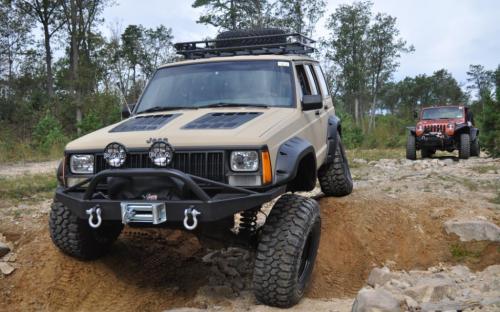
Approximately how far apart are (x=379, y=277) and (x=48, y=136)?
1691 centimetres

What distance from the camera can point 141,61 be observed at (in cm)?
3622

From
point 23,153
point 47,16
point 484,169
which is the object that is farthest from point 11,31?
point 484,169

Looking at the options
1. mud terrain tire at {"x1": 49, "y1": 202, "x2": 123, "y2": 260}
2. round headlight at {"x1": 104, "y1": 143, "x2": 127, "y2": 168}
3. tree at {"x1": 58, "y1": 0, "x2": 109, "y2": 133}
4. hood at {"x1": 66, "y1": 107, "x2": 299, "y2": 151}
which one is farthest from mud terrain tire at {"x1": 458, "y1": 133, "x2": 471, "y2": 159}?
tree at {"x1": 58, "y1": 0, "x2": 109, "y2": 133}

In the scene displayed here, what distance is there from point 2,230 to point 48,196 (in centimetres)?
245

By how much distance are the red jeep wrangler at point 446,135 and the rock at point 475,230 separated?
1009 centimetres

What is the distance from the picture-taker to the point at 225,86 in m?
4.97

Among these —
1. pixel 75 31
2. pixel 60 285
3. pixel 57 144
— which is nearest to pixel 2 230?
pixel 60 285

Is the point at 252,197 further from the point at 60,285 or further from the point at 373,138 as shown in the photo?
the point at 373,138

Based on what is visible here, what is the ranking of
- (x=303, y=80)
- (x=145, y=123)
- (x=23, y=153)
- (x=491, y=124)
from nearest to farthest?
(x=145, y=123) → (x=303, y=80) → (x=491, y=124) → (x=23, y=153)

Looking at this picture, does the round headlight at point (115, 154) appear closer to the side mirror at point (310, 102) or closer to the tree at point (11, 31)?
the side mirror at point (310, 102)

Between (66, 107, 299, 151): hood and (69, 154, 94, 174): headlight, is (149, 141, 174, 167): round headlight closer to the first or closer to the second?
(66, 107, 299, 151): hood

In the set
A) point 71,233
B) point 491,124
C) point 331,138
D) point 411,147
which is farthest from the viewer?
point 411,147

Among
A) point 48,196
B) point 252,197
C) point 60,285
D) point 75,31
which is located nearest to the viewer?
point 252,197

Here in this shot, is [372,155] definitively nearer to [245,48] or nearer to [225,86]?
[245,48]
